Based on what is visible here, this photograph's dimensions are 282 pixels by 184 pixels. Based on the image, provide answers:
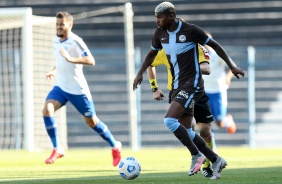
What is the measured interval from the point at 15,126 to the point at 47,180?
12743mm

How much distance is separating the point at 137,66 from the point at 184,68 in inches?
542

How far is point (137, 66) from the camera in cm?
2386

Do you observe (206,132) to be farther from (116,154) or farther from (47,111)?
(47,111)

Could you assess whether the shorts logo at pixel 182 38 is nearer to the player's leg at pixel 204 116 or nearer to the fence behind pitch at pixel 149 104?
the player's leg at pixel 204 116

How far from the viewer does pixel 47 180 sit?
407 inches

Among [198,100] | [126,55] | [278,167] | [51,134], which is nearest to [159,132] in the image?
[126,55]

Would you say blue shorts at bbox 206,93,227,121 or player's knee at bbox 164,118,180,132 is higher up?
player's knee at bbox 164,118,180,132

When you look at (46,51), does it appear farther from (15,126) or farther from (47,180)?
(47,180)

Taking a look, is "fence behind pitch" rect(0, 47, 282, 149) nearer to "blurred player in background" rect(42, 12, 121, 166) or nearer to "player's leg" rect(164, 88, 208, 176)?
"blurred player in background" rect(42, 12, 121, 166)

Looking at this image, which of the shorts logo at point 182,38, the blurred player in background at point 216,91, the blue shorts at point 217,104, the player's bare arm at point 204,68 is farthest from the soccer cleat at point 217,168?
the blue shorts at point 217,104

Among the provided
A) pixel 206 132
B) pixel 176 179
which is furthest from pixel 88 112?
pixel 176 179

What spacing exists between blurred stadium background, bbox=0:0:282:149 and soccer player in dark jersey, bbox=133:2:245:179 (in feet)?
33.2

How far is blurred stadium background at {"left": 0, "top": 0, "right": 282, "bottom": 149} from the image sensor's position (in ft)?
73.3

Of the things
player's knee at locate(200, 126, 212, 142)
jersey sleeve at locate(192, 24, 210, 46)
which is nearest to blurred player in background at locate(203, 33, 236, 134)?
player's knee at locate(200, 126, 212, 142)
